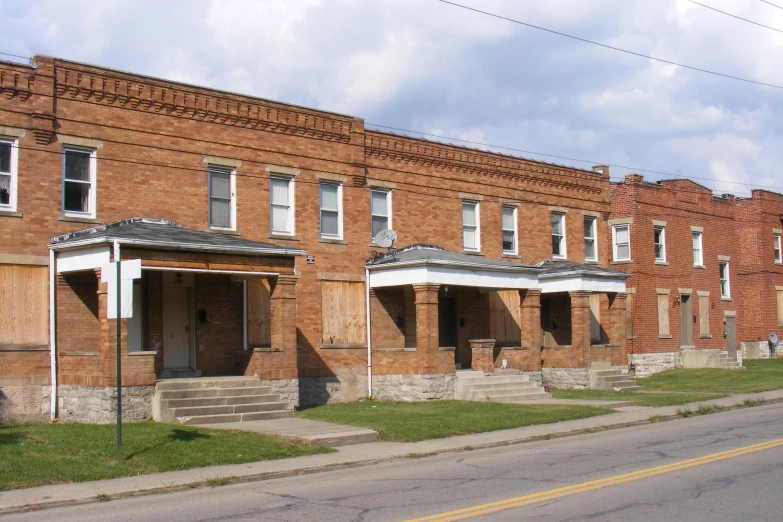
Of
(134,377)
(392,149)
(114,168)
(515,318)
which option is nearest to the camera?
(134,377)

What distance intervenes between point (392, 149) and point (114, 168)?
880 cm

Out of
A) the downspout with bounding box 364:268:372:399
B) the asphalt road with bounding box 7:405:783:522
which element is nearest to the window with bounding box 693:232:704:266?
the downspout with bounding box 364:268:372:399

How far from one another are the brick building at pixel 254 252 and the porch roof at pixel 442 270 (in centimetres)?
6

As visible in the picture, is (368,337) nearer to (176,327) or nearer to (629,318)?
(176,327)

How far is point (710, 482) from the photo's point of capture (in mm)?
11133

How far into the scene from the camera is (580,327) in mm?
28469

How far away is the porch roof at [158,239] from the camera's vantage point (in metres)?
18.2

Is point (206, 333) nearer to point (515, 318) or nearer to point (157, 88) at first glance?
point (157, 88)

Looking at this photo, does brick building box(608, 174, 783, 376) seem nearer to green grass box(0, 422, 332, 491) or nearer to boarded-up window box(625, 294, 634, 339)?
boarded-up window box(625, 294, 634, 339)

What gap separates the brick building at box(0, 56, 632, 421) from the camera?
19062 mm

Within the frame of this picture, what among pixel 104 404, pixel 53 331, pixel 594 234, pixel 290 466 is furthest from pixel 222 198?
pixel 594 234

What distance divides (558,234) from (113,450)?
20776 millimetres

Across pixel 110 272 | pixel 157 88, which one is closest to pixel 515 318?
pixel 157 88

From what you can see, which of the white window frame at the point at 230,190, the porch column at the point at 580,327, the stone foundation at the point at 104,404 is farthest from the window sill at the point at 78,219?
the porch column at the point at 580,327
